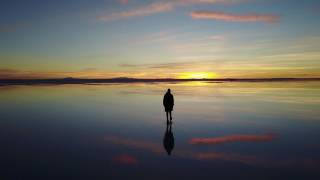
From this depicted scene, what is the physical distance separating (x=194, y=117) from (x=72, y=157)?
9.41m

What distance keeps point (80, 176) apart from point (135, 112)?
12.7m

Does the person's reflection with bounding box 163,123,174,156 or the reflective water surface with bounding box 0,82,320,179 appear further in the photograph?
the person's reflection with bounding box 163,123,174,156

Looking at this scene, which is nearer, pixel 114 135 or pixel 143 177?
pixel 143 177

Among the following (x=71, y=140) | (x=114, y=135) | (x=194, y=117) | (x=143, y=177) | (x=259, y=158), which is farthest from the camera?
(x=194, y=117)

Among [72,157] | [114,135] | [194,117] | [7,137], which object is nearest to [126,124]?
[114,135]

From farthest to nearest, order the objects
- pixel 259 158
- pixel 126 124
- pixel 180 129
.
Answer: pixel 126 124
pixel 180 129
pixel 259 158

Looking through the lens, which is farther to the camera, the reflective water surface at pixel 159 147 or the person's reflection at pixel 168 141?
the person's reflection at pixel 168 141

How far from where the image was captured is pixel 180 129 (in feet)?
48.4

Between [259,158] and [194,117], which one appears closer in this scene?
[259,158]

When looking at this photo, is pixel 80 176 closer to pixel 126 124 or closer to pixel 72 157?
pixel 72 157

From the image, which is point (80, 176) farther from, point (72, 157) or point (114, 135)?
point (114, 135)

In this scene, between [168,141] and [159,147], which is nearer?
[159,147]

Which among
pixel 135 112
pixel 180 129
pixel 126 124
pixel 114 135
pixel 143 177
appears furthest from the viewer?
pixel 135 112

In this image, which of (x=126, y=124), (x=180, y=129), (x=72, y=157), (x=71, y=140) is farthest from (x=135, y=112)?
(x=72, y=157)
